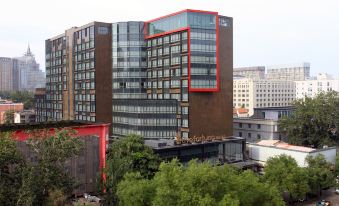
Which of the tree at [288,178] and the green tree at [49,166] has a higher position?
the green tree at [49,166]

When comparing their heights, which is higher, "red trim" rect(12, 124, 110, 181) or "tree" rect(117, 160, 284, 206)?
"red trim" rect(12, 124, 110, 181)

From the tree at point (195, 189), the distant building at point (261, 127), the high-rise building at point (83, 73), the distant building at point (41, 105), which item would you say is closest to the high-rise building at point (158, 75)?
the high-rise building at point (83, 73)

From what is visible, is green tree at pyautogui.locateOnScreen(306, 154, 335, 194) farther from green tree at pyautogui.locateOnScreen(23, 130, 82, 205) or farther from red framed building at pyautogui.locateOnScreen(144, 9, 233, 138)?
green tree at pyautogui.locateOnScreen(23, 130, 82, 205)

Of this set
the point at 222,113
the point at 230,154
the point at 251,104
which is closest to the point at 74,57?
the point at 222,113

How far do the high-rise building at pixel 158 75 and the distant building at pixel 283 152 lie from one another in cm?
940

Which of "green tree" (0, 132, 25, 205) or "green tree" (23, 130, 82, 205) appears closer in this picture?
"green tree" (0, 132, 25, 205)

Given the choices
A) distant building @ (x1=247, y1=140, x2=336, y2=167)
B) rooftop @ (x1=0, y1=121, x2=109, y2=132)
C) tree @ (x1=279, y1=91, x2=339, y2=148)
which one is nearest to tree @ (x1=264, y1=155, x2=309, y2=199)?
distant building @ (x1=247, y1=140, x2=336, y2=167)

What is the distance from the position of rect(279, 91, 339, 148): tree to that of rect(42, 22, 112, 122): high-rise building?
1861 inches

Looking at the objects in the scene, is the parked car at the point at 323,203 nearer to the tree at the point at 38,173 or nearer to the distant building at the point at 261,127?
the tree at the point at 38,173

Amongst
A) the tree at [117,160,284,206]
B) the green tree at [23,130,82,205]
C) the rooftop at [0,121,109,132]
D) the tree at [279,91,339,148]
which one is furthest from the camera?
the tree at [279,91,339,148]

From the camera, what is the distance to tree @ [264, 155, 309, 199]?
52.8 m

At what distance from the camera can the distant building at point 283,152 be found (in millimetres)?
68375

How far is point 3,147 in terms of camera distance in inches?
1296

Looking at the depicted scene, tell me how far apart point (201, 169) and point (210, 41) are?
4777cm
